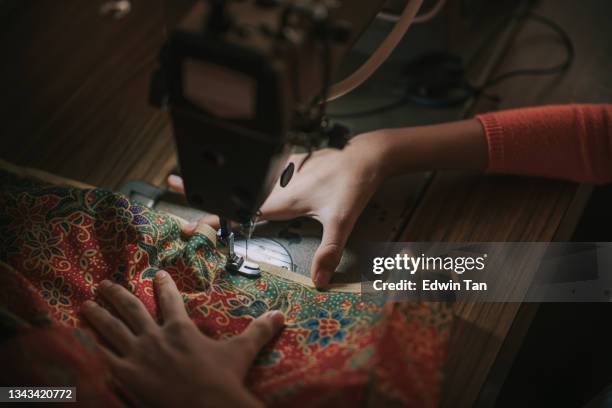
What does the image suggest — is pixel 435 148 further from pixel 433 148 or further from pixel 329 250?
pixel 329 250

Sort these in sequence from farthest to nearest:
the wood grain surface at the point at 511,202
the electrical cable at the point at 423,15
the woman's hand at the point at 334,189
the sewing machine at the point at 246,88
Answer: the electrical cable at the point at 423,15 < the woman's hand at the point at 334,189 < the wood grain surface at the point at 511,202 < the sewing machine at the point at 246,88

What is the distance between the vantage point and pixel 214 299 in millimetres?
830

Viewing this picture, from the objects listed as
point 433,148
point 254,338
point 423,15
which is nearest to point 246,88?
point 254,338

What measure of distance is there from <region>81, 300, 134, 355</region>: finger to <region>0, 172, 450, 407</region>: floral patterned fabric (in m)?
0.02

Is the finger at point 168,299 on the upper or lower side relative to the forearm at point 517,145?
lower

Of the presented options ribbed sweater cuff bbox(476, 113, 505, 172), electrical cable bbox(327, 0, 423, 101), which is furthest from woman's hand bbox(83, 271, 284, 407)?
ribbed sweater cuff bbox(476, 113, 505, 172)

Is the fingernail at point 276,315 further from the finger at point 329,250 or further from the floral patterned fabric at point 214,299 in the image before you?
the finger at point 329,250

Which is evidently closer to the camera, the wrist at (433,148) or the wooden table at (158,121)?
the wooden table at (158,121)

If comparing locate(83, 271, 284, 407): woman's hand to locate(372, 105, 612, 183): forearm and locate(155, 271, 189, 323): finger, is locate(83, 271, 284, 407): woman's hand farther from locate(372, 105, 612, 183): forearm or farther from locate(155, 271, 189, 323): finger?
locate(372, 105, 612, 183): forearm

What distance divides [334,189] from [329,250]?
136 mm

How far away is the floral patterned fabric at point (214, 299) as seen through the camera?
69 centimetres

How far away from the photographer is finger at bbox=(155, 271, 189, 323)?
0.77 meters

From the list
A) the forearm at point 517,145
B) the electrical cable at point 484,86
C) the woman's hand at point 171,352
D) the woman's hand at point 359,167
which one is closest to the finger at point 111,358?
the woman's hand at point 171,352

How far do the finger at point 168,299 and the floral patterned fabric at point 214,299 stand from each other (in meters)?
0.02
